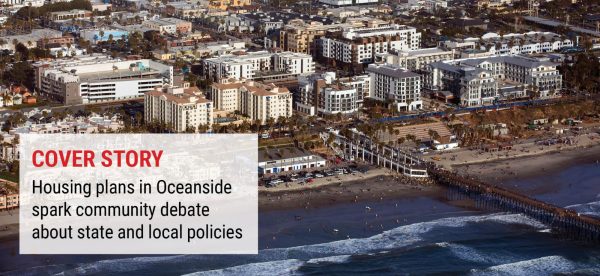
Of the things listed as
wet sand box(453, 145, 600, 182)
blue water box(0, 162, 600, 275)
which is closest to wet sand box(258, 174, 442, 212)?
blue water box(0, 162, 600, 275)

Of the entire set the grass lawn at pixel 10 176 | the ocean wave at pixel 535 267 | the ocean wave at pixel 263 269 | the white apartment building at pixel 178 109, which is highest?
the white apartment building at pixel 178 109

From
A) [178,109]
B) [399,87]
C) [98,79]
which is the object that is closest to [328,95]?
[399,87]

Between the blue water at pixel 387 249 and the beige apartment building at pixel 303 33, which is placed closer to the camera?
the blue water at pixel 387 249

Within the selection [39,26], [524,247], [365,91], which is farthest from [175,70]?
[524,247]

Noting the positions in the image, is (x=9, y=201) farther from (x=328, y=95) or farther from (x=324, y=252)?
(x=328, y=95)

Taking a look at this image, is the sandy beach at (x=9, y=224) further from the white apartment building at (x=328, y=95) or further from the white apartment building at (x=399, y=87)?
the white apartment building at (x=399, y=87)

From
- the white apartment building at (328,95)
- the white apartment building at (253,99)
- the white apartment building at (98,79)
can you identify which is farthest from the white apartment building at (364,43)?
the white apartment building at (253,99)
